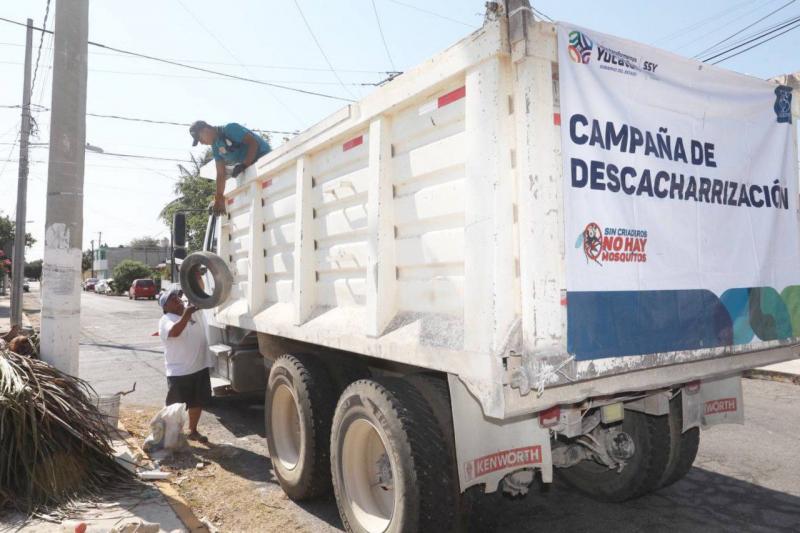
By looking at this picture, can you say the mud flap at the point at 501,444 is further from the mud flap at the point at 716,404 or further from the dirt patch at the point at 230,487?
the dirt patch at the point at 230,487

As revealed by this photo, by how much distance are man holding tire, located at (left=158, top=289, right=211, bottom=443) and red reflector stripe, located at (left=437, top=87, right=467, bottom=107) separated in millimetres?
3900

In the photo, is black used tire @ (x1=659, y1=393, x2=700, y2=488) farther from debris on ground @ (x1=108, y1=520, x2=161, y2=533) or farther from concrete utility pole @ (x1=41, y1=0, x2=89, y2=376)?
concrete utility pole @ (x1=41, y1=0, x2=89, y2=376)

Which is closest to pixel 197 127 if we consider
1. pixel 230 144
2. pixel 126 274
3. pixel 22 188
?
pixel 230 144

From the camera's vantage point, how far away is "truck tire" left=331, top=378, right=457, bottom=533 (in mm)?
2844

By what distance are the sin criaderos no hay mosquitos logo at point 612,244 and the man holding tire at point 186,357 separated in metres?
4.35

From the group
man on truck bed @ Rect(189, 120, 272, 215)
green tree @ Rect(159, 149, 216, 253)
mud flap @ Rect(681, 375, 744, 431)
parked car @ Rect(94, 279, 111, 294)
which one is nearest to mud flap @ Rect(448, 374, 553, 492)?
mud flap @ Rect(681, 375, 744, 431)

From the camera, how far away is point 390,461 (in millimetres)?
3041

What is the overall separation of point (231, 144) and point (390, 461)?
3.89 metres

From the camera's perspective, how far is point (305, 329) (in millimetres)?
4098

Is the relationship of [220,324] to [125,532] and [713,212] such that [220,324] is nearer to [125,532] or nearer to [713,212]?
[125,532]

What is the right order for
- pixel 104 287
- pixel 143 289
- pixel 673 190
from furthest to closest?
pixel 104 287 < pixel 143 289 < pixel 673 190

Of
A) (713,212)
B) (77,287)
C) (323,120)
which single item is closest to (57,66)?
(77,287)

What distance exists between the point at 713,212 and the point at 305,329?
266 cm

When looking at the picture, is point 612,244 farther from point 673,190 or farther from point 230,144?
point 230,144
